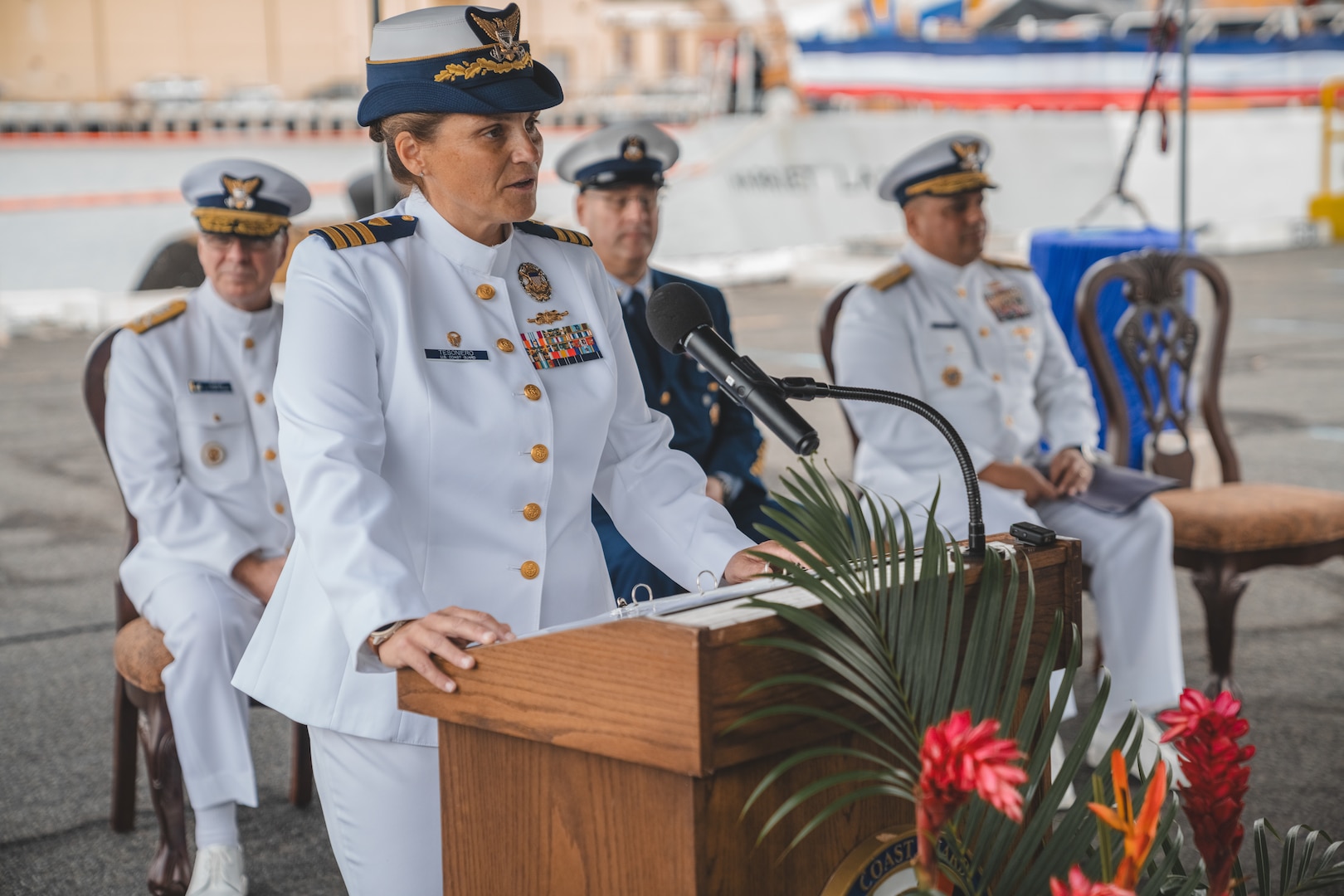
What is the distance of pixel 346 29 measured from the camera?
31266 mm

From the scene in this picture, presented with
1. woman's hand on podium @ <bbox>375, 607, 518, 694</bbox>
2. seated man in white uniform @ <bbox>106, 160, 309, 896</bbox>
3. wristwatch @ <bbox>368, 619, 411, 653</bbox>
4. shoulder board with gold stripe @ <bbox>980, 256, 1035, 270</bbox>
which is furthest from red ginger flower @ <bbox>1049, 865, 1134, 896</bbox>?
shoulder board with gold stripe @ <bbox>980, 256, 1035, 270</bbox>

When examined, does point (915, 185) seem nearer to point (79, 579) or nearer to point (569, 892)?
point (569, 892)

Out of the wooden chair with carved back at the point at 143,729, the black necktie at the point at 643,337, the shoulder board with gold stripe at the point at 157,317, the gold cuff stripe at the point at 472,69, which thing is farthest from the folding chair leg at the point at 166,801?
the gold cuff stripe at the point at 472,69

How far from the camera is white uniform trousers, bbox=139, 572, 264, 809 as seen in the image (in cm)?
280

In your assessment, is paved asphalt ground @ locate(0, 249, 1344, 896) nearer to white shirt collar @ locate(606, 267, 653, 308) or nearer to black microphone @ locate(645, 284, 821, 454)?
white shirt collar @ locate(606, 267, 653, 308)

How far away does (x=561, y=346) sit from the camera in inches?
73.9

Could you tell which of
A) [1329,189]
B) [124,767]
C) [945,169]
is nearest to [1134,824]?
[124,767]

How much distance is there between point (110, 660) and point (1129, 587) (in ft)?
10.2

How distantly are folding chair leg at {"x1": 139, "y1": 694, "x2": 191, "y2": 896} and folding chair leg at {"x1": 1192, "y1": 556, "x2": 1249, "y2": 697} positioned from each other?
8.33ft

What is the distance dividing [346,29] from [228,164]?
29962mm

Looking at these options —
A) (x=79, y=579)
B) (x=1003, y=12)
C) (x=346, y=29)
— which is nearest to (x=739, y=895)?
(x=79, y=579)

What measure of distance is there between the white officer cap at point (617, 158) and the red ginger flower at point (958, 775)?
2.50 meters

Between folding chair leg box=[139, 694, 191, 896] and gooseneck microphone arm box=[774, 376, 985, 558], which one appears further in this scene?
folding chair leg box=[139, 694, 191, 896]

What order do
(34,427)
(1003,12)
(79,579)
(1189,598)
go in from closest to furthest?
(1189,598)
(79,579)
(34,427)
(1003,12)
